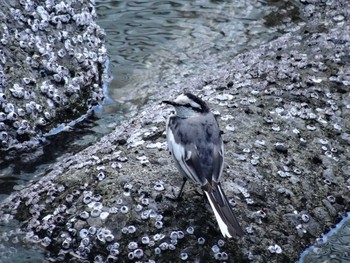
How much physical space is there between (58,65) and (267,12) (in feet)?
13.1

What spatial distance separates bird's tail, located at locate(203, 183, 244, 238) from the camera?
18.6 ft

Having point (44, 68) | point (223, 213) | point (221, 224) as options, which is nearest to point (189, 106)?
point (223, 213)

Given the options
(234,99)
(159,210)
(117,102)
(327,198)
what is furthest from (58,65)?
(327,198)

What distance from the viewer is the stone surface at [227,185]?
6066mm

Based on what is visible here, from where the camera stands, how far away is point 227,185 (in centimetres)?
659

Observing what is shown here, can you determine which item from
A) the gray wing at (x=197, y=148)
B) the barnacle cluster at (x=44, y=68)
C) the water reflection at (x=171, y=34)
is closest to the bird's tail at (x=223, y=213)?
the gray wing at (x=197, y=148)

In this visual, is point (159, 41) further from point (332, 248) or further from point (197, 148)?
point (332, 248)

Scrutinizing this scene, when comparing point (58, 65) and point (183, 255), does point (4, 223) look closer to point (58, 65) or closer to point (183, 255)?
point (183, 255)

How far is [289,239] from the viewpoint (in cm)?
632

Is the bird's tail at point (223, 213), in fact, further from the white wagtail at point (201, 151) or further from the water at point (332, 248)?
the water at point (332, 248)

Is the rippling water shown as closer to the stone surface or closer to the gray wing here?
the stone surface

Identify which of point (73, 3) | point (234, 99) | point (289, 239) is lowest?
point (289, 239)

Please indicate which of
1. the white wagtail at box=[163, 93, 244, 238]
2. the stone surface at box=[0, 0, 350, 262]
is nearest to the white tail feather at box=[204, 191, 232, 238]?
the white wagtail at box=[163, 93, 244, 238]

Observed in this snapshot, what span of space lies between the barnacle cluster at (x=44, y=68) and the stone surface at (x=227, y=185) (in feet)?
2.00
